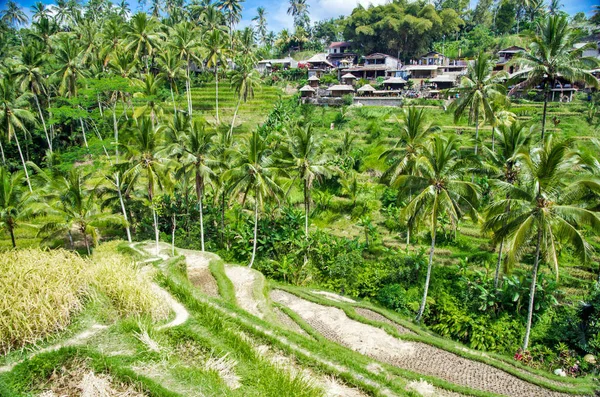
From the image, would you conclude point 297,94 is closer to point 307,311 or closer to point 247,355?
point 307,311

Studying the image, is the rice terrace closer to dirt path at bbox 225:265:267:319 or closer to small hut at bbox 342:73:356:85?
dirt path at bbox 225:265:267:319

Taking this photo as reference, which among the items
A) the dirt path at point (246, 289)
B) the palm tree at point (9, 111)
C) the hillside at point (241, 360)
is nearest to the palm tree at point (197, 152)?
the dirt path at point (246, 289)

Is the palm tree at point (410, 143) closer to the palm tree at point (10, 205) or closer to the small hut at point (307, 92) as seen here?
the palm tree at point (10, 205)

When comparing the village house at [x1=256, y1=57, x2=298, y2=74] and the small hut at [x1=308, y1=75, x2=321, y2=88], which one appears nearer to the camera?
the small hut at [x1=308, y1=75, x2=321, y2=88]

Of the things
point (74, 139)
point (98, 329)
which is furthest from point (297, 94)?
point (98, 329)

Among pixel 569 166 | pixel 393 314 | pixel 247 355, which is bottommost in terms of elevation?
pixel 393 314

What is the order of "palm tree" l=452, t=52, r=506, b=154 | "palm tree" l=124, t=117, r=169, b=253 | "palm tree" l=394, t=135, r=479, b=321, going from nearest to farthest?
"palm tree" l=394, t=135, r=479, b=321 < "palm tree" l=124, t=117, r=169, b=253 < "palm tree" l=452, t=52, r=506, b=154

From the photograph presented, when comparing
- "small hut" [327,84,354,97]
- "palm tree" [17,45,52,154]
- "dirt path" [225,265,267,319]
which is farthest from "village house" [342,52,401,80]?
"dirt path" [225,265,267,319]

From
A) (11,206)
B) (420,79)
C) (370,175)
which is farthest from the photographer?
(420,79)
